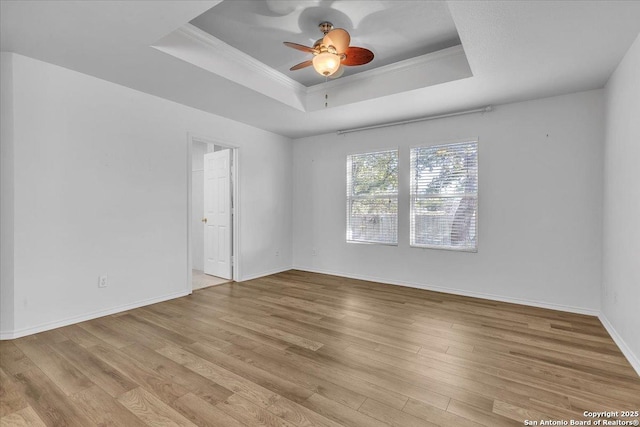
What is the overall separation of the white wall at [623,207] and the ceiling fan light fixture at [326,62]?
2.33 m

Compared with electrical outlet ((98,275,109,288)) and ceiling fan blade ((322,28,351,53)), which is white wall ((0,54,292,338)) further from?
ceiling fan blade ((322,28,351,53))

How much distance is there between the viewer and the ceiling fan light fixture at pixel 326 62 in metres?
2.64

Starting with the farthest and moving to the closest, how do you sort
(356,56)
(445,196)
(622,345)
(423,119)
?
(423,119)
(445,196)
(356,56)
(622,345)

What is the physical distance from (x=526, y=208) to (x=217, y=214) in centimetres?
451

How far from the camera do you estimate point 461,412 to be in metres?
1.75

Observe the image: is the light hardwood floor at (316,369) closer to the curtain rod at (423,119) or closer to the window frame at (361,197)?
the window frame at (361,197)

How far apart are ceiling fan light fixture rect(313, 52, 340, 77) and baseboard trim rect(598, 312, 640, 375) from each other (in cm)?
323

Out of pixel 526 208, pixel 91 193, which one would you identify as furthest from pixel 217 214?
pixel 526 208

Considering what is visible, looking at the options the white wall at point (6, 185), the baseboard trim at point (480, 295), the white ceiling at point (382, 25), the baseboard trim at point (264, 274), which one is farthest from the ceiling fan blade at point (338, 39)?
the baseboard trim at point (264, 274)

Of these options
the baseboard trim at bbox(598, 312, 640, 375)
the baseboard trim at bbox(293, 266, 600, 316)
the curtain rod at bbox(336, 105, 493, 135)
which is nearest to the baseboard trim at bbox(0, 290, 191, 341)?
the baseboard trim at bbox(293, 266, 600, 316)

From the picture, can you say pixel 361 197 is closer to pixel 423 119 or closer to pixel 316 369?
pixel 423 119

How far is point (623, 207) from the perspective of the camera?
2.66 metres

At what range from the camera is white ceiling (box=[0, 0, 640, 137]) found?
212cm

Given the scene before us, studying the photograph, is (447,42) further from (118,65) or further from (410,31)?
(118,65)
